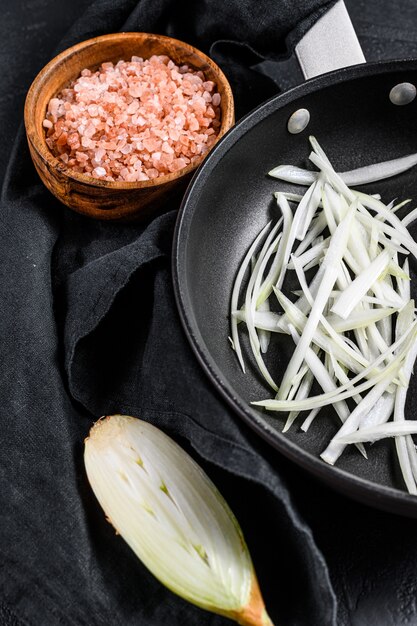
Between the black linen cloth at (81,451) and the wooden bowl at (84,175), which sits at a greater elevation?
the wooden bowl at (84,175)

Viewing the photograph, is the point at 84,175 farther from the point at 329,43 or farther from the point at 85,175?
the point at 329,43

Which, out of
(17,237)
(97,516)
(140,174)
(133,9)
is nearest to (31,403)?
(97,516)

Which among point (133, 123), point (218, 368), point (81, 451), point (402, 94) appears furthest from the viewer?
point (402, 94)

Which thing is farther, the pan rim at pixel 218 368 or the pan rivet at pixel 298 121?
the pan rivet at pixel 298 121

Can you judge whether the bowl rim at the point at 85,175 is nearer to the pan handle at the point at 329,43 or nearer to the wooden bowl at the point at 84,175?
the wooden bowl at the point at 84,175

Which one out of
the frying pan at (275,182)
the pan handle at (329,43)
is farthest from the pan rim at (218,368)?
the pan handle at (329,43)

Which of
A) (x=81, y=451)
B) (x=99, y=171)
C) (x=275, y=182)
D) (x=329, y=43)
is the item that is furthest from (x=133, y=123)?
(x=81, y=451)
